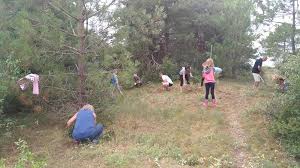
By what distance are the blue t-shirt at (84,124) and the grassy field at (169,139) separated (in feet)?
1.21

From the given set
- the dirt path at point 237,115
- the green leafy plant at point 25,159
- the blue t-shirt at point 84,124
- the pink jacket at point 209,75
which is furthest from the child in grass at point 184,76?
the green leafy plant at point 25,159

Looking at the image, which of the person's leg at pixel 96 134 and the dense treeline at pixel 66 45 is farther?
the dense treeline at pixel 66 45

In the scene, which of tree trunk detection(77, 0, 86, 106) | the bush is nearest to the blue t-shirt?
tree trunk detection(77, 0, 86, 106)

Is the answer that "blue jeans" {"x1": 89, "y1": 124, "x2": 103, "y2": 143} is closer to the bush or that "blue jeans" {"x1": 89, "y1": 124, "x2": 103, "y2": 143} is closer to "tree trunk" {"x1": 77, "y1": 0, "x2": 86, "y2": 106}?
"tree trunk" {"x1": 77, "y1": 0, "x2": 86, "y2": 106}

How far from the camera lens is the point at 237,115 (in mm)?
15117

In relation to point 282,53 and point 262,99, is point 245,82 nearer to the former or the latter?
point 282,53

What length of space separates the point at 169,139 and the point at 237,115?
3263 millimetres

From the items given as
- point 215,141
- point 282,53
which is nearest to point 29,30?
point 215,141

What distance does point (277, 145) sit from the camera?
12.4 meters

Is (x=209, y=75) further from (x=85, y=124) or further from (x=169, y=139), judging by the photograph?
(x=85, y=124)

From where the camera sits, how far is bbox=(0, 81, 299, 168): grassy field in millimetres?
11195

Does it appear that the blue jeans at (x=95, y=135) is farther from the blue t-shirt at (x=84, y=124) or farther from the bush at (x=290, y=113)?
the bush at (x=290, y=113)

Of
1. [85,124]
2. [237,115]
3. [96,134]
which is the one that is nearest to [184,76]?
[237,115]

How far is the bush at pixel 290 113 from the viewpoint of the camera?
40.0ft
